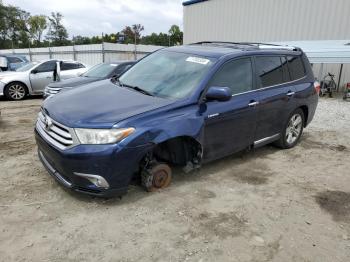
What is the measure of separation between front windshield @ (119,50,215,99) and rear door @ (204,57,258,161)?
0.86ft

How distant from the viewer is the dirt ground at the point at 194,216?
2.97m

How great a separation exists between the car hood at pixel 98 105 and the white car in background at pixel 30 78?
25.4ft

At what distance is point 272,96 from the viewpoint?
201 inches

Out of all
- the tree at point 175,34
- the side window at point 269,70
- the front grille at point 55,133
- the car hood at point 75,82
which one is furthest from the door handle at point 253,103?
the tree at point 175,34

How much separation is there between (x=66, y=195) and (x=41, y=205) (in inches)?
11.9

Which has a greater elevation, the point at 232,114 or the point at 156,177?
the point at 232,114

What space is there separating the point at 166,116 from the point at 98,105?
0.80m

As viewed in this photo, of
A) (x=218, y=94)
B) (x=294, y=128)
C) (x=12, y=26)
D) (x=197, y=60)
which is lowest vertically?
(x=294, y=128)

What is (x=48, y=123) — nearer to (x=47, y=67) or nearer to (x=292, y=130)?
(x=292, y=130)

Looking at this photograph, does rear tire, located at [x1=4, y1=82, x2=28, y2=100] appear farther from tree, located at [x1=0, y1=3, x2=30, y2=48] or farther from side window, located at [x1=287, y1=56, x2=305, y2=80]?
tree, located at [x1=0, y1=3, x2=30, y2=48]

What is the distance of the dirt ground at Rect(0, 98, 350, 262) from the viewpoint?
2.97m

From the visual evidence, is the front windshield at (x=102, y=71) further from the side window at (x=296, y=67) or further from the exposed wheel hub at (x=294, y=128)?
the exposed wheel hub at (x=294, y=128)

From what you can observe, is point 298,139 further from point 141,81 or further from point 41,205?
point 41,205

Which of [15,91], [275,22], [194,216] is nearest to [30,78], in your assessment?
[15,91]
